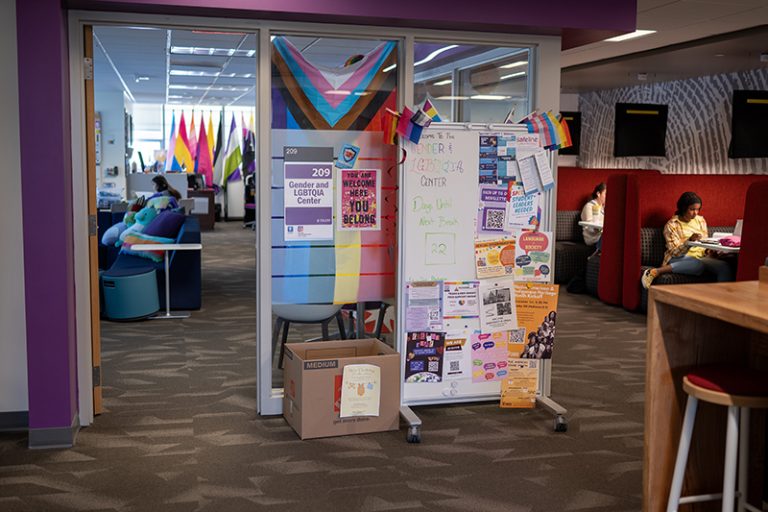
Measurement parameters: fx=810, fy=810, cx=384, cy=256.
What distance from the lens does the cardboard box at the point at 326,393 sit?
3938 mm

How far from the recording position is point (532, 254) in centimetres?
442

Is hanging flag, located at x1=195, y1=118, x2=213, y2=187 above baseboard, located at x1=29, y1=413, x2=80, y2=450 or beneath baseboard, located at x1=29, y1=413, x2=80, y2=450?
above

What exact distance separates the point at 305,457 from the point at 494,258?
146cm

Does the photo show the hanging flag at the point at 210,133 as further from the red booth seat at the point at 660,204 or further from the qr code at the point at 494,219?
the qr code at the point at 494,219

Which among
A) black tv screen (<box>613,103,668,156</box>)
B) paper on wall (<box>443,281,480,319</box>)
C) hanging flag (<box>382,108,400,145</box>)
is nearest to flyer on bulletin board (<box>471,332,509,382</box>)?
paper on wall (<box>443,281,480,319</box>)

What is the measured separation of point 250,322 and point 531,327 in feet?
9.99

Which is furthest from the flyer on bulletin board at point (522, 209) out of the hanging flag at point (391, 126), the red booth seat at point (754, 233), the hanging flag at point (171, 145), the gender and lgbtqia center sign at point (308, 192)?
the hanging flag at point (171, 145)

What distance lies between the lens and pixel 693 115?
10.7 m

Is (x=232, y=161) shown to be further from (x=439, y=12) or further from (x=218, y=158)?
(x=439, y=12)

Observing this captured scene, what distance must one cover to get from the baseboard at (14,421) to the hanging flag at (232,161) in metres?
14.7

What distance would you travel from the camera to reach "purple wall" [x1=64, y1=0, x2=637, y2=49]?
151 inches

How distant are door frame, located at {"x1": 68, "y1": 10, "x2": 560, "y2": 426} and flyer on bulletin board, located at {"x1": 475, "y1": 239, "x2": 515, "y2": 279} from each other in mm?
799

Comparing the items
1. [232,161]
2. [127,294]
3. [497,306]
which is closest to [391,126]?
[497,306]

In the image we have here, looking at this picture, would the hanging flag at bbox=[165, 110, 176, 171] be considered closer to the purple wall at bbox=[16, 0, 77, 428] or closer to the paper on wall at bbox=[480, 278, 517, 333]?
the purple wall at bbox=[16, 0, 77, 428]
